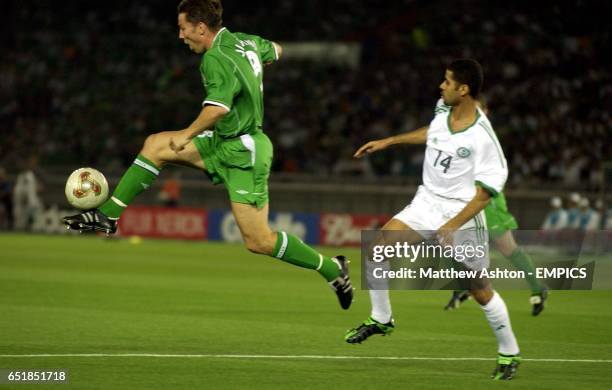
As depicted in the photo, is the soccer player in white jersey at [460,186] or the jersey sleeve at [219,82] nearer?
the soccer player in white jersey at [460,186]

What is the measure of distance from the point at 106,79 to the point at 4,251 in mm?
12595

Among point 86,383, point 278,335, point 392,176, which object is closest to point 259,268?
point 392,176

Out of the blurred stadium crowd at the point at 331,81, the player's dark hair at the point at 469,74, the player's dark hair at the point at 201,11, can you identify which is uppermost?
the blurred stadium crowd at the point at 331,81

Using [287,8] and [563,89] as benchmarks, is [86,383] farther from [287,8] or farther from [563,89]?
[287,8]

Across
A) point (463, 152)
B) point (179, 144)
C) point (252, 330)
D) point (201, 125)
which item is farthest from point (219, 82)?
point (252, 330)

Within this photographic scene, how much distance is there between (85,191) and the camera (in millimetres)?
9094

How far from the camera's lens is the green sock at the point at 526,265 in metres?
12.2

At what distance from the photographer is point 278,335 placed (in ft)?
33.8

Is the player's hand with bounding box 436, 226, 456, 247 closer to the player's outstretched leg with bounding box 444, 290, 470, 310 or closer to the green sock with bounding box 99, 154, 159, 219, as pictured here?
the green sock with bounding box 99, 154, 159, 219

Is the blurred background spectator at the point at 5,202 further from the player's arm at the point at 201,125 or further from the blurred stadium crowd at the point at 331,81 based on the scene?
the player's arm at the point at 201,125

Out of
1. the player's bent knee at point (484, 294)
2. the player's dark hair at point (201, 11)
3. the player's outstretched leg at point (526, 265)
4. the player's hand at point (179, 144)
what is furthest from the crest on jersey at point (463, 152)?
the player's outstretched leg at point (526, 265)

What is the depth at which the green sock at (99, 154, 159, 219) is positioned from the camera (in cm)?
905

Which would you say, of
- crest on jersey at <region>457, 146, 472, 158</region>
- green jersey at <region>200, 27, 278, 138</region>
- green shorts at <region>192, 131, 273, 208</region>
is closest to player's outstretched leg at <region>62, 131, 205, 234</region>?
green shorts at <region>192, 131, 273, 208</region>

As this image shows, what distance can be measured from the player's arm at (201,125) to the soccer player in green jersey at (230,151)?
23mm
